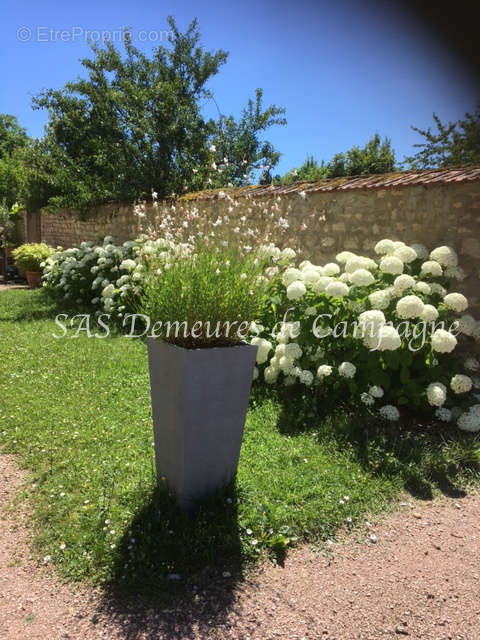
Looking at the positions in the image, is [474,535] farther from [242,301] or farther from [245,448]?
[242,301]

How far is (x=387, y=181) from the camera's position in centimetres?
508

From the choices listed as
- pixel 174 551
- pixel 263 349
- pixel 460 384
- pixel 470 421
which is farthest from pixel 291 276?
pixel 174 551

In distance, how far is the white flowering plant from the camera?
374cm

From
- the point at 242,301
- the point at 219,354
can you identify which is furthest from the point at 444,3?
the point at 219,354

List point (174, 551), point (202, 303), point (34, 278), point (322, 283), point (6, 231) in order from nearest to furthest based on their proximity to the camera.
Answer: point (174, 551)
point (202, 303)
point (322, 283)
point (34, 278)
point (6, 231)

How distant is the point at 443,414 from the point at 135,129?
8.57m

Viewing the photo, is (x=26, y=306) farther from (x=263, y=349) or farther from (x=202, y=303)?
(x=202, y=303)

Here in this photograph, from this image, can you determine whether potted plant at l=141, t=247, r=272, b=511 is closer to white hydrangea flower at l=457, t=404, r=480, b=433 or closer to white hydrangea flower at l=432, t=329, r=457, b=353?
white hydrangea flower at l=432, t=329, r=457, b=353

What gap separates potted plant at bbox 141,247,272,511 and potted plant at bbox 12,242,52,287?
991 cm

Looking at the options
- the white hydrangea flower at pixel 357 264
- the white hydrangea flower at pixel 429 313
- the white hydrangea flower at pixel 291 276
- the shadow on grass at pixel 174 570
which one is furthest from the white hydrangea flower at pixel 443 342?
the shadow on grass at pixel 174 570

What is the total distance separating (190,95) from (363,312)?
29.1ft

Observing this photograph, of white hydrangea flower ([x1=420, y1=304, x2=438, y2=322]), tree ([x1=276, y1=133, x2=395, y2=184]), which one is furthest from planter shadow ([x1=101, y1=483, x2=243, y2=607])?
tree ([x1=276, y1=133, x2=395, y2=184])

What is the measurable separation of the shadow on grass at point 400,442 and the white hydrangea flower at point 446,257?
1.43 m

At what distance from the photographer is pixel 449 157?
16203mm
